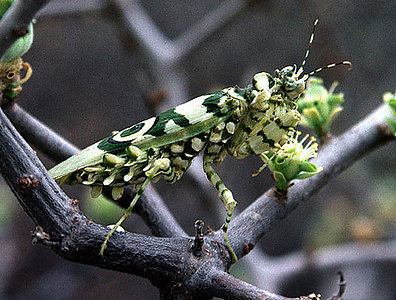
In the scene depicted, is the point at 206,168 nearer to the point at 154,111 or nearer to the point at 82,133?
the point at 154,111

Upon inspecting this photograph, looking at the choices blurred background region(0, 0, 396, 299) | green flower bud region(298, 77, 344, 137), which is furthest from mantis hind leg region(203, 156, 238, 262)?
blurred background region(0, 0, 396, 299)

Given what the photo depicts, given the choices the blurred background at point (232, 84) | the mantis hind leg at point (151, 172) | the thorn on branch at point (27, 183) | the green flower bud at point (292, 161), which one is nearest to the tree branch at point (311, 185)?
the green flower bud at point (292, 161)

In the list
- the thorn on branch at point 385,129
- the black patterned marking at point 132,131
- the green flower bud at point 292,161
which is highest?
the black patterned marking at point 132,131

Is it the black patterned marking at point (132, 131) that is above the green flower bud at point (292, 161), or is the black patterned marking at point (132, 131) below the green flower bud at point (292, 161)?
above

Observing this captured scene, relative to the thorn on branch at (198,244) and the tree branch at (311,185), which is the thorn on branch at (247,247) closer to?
the tree branch at (311,185)

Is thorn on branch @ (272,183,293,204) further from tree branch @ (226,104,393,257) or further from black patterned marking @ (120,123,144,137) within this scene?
black patterned marking @ (120,123,144,137)

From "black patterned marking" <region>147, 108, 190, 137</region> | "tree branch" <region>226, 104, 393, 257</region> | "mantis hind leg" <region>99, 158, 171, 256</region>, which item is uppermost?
"black patterned marking" <region>147, 108, 190, 137</region>

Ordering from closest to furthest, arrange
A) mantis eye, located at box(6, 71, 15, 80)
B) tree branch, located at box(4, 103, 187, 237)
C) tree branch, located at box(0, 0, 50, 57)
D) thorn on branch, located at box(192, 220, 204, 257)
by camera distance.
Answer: tree branch, located at box(0, 0, 50, 57) → thorn on branch, located at box(192, 220, 204, 257) → mantis eye, located at box(6, 71, 15, 80) → tree branch, located at box(4, 103, 187, 237)
